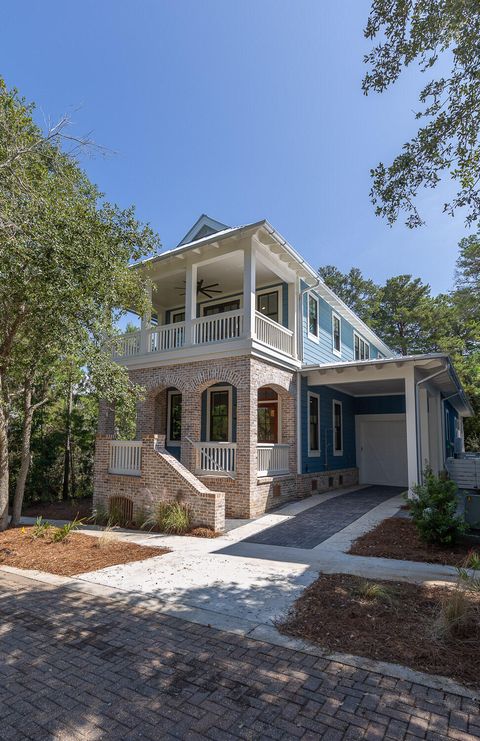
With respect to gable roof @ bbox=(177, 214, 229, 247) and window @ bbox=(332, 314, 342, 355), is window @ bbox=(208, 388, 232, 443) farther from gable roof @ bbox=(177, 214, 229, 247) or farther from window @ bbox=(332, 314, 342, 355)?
gable roof @ bbox=(177, 214, 229, 247)

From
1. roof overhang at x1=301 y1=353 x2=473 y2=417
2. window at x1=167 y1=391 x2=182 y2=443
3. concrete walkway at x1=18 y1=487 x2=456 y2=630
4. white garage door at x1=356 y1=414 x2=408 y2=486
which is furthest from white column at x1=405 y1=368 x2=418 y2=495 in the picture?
window at x1=167 y1=391 x2=182 y2=443

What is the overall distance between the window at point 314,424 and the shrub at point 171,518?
18.0ft

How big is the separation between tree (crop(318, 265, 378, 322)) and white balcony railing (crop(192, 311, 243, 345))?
2286 centimetres

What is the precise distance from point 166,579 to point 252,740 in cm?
348

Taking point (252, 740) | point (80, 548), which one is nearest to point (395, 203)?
point (252, 740)

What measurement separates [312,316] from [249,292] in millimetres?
4389

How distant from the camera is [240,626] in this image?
13.6 ft

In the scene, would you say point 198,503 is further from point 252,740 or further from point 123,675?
point 252,740

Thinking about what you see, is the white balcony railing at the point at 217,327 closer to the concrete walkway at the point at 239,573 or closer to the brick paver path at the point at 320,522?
the brick paver path at the point at 320,522

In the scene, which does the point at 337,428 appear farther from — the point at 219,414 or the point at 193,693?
the point at 193,693


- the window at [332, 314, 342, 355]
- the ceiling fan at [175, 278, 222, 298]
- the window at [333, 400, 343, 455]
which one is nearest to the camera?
the ceiling fan at [175, 278, 222, 298]

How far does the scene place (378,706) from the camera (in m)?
2.82

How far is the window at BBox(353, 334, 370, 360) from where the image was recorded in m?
19.4

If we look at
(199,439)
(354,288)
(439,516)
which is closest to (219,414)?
(199,439)
